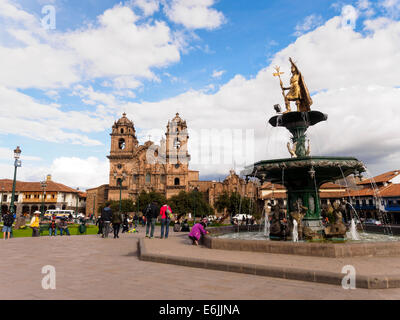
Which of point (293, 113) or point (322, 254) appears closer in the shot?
point (322, 254)

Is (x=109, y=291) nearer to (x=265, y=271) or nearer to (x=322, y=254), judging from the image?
(x=265, y=271)

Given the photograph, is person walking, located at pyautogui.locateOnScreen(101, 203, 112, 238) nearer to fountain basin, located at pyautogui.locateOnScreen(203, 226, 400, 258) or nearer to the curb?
the curb

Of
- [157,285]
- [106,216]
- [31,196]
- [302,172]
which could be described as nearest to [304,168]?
[302,172]

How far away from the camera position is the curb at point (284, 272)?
4.12 meters

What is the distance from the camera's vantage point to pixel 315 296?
12.6ft

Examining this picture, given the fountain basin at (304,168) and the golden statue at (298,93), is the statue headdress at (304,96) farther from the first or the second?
the fountain basin at (304,168)

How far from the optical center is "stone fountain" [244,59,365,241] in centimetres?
884

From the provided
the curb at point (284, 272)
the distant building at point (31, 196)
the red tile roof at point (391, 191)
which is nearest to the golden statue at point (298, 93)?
the curb at point (284, 272)

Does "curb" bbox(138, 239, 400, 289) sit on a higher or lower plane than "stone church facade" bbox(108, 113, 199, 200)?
lower

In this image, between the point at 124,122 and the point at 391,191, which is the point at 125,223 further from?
the point at 124,122

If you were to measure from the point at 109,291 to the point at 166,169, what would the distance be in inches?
2342

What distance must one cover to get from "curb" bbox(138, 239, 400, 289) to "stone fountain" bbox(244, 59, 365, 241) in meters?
3.89

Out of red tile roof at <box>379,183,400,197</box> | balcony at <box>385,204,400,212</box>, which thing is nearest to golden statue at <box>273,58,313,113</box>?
balcony at <box>385,204,400,212</box>
